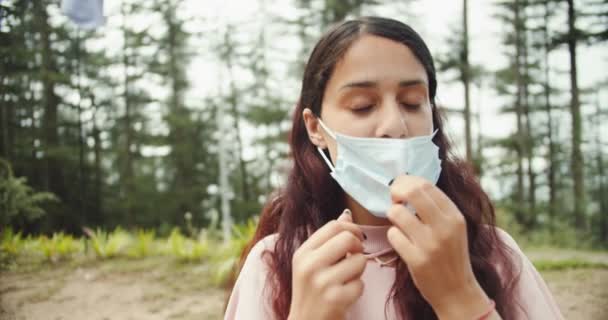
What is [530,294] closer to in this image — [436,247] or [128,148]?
[436,247]

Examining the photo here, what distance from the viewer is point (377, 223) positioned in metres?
1.25

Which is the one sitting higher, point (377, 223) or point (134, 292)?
point (377, 223)

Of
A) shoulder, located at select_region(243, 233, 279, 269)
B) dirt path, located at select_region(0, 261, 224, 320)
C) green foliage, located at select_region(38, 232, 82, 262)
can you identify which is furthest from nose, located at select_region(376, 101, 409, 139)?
green foliage, located at select_region(38, 232, 82, 262)

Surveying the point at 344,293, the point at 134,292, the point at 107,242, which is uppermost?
the point at 344,293

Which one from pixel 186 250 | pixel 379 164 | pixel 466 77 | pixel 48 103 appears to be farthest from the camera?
pixel 466 77

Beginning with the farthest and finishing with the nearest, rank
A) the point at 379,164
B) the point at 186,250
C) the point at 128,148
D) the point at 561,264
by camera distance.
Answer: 1. the point at 128,148
2. the point at 186,250
3. the point at 561,264
4. the point at 379,164

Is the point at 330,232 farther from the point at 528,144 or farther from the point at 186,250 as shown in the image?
the point at 528,144

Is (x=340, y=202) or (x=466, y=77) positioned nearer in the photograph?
(x=340, y=202)

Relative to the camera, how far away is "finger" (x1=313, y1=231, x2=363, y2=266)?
86 cm

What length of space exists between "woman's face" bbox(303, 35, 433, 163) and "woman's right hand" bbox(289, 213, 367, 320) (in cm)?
34

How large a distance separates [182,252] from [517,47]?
8793mm

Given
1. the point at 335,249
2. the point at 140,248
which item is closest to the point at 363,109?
the point at 335,249

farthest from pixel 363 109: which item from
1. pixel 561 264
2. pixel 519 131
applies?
pixel 519 131

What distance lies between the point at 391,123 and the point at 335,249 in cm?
39
